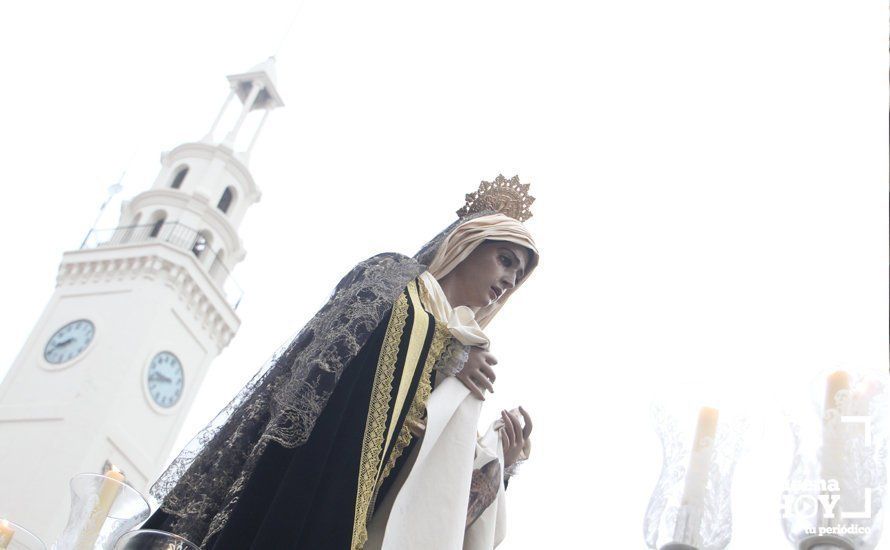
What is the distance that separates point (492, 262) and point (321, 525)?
4.30ft

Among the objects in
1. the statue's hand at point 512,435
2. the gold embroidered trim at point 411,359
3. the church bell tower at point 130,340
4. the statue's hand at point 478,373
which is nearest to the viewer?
the gold embroidered trim at point 411,359

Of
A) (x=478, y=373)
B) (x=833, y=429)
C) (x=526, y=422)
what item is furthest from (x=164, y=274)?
(x=833, y=429)

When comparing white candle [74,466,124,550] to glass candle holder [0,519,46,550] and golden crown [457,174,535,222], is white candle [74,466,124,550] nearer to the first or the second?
glass candle holder [0,519,46,550]

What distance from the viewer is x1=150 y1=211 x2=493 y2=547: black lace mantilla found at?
2943 mm

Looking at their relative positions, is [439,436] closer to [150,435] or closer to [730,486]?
[730,486]

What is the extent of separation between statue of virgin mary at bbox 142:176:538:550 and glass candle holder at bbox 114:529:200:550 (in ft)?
1.14

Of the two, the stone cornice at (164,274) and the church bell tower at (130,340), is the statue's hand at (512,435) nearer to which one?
the church bell tower at (130,340)

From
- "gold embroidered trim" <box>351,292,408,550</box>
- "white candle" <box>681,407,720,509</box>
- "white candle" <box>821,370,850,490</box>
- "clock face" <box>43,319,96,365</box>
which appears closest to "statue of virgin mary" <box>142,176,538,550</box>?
"gold embroidered trim" <box>351,292,408,550</box>

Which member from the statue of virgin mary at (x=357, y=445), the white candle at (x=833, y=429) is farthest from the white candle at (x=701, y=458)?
the statue of virgin mary at (x=357, y=445)

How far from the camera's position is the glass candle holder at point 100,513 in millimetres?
2717

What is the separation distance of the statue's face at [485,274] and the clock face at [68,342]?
24597 millimetres

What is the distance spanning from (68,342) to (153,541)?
26167 mm

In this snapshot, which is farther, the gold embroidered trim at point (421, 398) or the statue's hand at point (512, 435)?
the statue's hand at point (512, 435)

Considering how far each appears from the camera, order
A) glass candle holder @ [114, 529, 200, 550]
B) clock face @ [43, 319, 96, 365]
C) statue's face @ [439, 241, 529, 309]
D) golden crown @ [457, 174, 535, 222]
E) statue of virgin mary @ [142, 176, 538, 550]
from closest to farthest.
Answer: glass candle holder @ [114, 529, 200, 550], statue of virgin mary @ [142, 176, 538, 550], statue's face @ [439, 241, 529, 309], golden crown @ [457, 174, 535, 222], clock face @ [43, 319, 96, 365]
